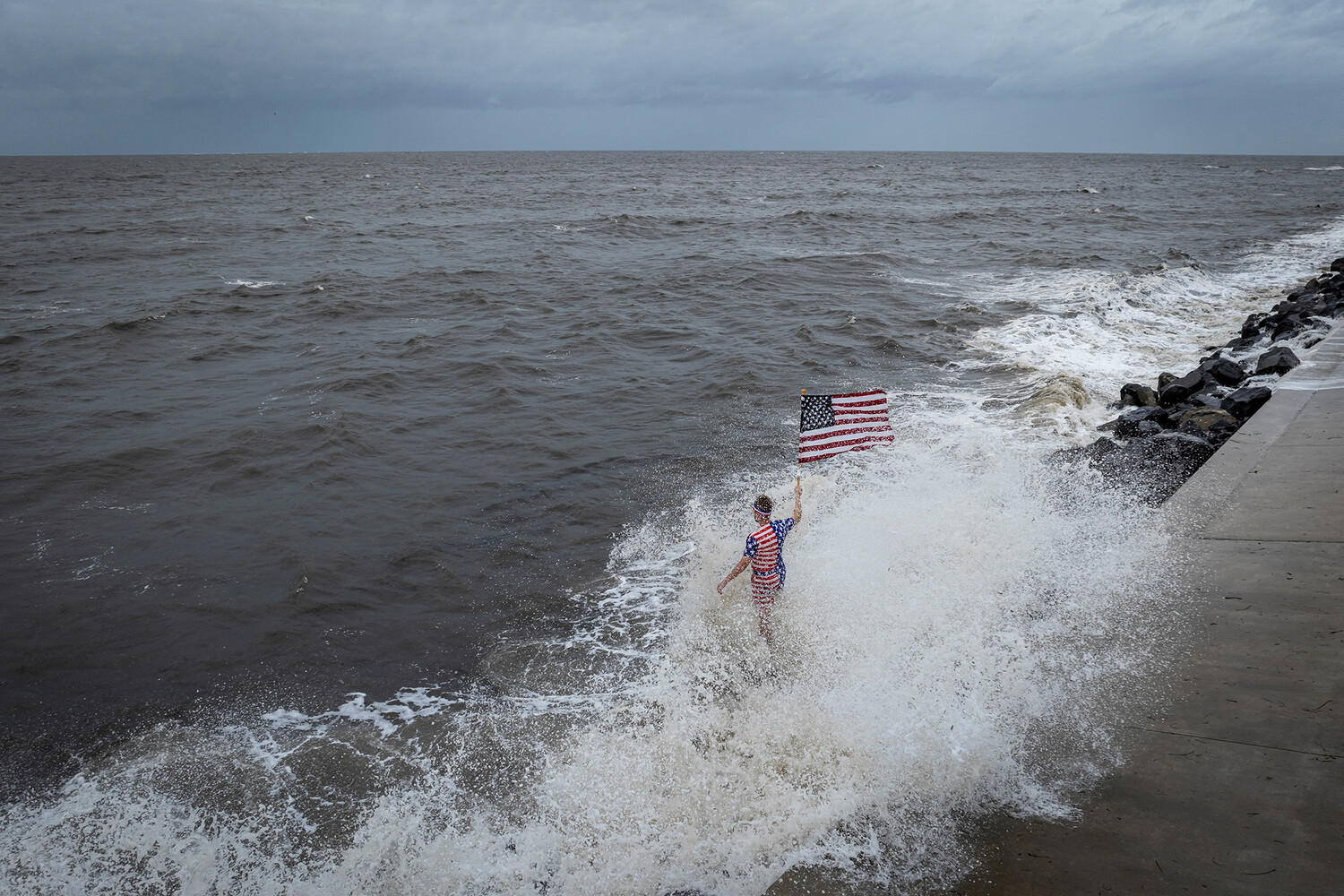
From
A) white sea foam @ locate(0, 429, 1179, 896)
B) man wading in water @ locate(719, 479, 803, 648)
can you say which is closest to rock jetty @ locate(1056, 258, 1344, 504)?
white sea foam @ locate(0, 429, 1179, 896)

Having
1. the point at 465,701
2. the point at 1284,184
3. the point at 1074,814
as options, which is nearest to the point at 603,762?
the point at 465,701

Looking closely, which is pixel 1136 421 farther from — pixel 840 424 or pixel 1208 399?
pixel 840 424

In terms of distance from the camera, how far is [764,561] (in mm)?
7797

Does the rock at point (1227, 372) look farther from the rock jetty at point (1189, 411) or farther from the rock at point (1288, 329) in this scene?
the rock at point (1288, 329)

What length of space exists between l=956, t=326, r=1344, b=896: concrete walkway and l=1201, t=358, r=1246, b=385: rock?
6.29 meters

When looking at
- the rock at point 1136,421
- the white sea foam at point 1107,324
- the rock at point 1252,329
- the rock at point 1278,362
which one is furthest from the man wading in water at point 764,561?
the rock at point 1252,329

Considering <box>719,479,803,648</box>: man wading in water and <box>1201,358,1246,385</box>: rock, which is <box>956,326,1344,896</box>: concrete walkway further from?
<box>1201,358,1246,385</box>: rock

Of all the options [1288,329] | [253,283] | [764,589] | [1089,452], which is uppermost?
[253,283]

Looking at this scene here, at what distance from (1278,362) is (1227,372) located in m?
0.95

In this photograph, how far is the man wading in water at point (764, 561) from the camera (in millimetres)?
7734

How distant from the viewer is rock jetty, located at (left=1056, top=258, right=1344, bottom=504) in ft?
33.9

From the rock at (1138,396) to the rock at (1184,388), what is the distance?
9.4 inches

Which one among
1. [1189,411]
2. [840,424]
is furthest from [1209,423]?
[840,424]

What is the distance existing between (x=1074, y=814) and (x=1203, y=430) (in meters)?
8.29
